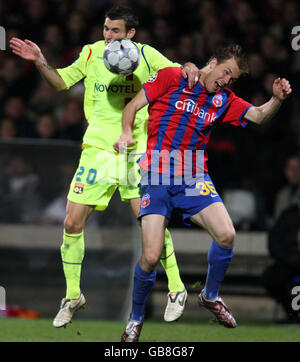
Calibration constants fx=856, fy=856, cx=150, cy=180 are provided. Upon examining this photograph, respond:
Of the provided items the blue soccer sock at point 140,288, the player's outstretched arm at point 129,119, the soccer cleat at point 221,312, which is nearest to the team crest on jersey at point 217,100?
the player's outstretched arm at point 129,119

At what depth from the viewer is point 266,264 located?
33.9 feet

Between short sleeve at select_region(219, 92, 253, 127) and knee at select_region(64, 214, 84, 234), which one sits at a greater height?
short sleeve at select_region(219, 92, 253, 127)

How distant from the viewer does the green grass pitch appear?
7387mm

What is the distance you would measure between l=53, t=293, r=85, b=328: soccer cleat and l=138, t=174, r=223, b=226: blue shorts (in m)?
1.01

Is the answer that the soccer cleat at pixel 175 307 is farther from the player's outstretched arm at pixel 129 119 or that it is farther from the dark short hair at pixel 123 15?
the dark short hair at pixel 123 15

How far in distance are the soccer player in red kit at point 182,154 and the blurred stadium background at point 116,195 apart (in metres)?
2.33

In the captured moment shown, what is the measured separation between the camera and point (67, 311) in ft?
22.6

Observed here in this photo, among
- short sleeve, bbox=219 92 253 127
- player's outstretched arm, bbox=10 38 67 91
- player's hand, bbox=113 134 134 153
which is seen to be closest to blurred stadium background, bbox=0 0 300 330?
short sleeve, bbox=219 92 253 127

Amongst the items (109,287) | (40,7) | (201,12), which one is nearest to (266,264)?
(109,287)

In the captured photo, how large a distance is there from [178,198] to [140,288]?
74 cm

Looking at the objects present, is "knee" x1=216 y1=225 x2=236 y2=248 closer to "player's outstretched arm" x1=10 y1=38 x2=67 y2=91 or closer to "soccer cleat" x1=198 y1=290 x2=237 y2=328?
"soccer cleat" x1=198 y1=290 x2=237 y2=328
